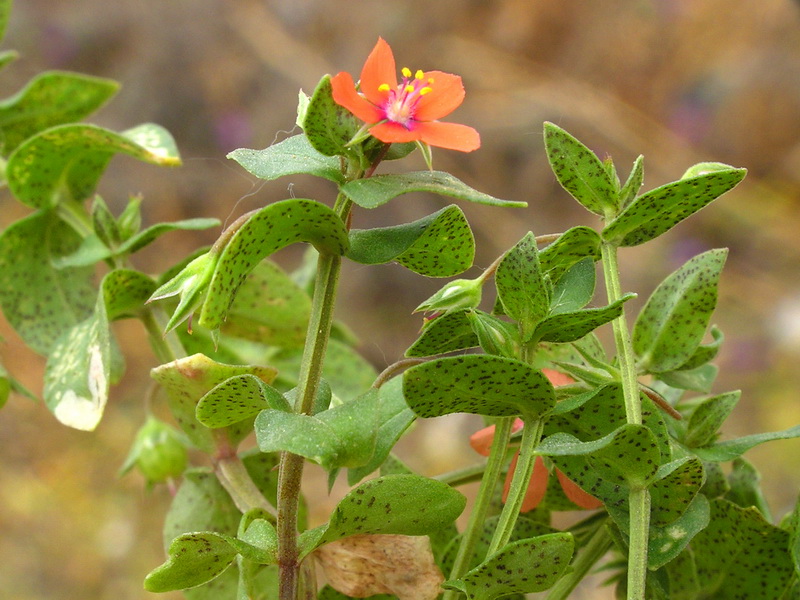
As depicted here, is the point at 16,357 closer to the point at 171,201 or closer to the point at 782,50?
the point at 171,201

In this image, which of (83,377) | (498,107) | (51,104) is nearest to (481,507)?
(83,377)

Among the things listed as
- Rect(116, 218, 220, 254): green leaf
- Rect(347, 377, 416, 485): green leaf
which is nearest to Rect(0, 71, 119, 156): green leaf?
Rect(116, 218, 220, 254): green leaf

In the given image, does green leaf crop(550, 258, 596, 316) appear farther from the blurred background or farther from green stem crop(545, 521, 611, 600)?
the blurred background

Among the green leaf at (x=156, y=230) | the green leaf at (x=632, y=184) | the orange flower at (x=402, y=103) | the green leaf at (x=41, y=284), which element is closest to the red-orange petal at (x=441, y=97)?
the orange flower at (x=402, y=103)

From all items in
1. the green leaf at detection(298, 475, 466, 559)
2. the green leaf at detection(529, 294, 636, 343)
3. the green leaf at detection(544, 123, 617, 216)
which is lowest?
the green leaf at detection(298, 475, 466, 559)

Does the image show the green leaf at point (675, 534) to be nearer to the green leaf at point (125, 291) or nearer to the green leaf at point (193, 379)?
the green leaf at point (193, 379)
